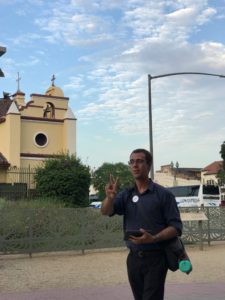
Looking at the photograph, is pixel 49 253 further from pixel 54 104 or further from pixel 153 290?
pixel 54 104

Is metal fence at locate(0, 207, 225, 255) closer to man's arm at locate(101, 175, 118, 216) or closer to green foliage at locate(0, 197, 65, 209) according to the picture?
green foliage at locate(0, 197, 65, 209)

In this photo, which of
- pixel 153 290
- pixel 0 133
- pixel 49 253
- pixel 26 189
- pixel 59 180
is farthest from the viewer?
pixel 0 133

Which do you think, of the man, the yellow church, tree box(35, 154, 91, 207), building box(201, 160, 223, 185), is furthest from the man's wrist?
building box(201, 160, 223, 185)

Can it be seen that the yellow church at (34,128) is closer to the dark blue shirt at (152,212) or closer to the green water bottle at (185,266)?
the dark blue shirt at (152,212)

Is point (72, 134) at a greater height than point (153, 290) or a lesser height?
greater

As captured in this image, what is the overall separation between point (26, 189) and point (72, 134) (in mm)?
9475

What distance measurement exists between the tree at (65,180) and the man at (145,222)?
1978 centimetres

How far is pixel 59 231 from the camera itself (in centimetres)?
1501

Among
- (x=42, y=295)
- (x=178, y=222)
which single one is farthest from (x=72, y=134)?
(x=178, y=222)

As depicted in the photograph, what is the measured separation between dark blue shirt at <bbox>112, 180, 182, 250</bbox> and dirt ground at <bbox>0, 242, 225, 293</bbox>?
5008 mm

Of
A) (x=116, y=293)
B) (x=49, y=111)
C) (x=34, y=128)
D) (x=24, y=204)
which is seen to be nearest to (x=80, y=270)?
(x=116, y=293)

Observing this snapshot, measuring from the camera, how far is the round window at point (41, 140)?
35.2 metres

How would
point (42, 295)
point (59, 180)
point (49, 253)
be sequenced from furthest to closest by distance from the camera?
point (59, 180), point (49, 253), point (42, 295)

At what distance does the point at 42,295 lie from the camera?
28.0 feet
